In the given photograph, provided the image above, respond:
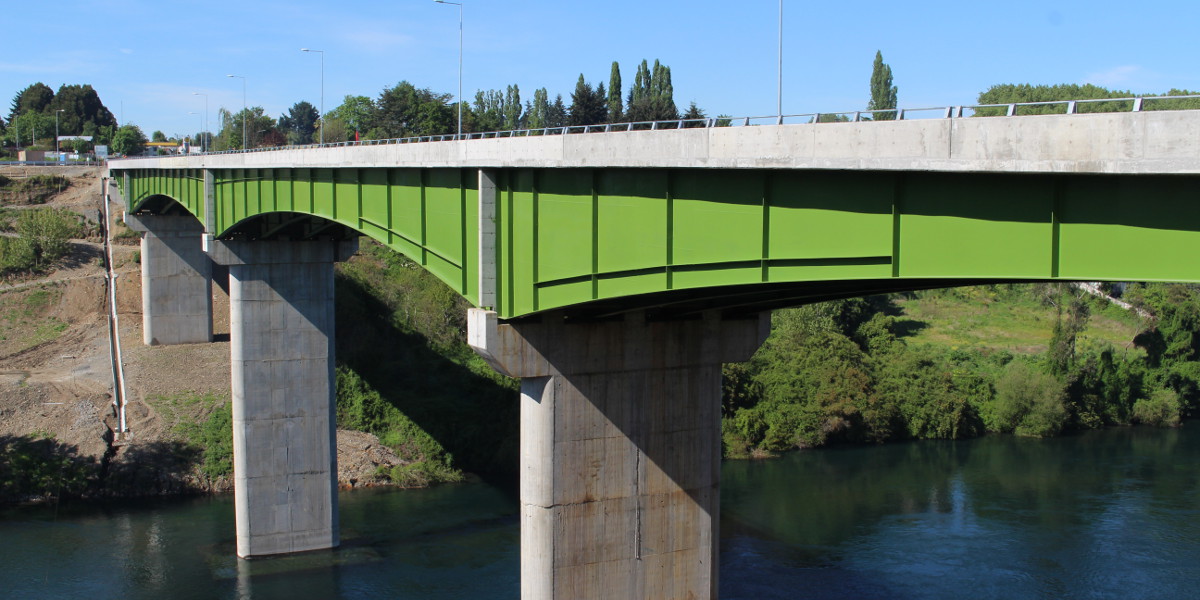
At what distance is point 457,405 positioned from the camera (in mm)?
48156

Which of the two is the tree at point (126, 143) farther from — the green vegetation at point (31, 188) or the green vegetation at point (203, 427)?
the green vegetation at point (203, 427)

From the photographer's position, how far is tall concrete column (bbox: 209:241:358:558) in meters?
35.2

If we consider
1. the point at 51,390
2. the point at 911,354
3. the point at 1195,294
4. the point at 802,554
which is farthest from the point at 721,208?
the point at 1195,294

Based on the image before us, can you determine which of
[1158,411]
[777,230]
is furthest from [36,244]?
[1158,411]

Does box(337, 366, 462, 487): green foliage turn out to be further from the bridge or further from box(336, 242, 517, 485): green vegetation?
the bridge

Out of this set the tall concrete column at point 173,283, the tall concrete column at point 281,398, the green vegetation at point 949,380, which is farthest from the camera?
the tall concrete column at point 173,283

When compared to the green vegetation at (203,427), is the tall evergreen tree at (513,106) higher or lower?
higher

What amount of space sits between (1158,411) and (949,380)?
34.7 ft

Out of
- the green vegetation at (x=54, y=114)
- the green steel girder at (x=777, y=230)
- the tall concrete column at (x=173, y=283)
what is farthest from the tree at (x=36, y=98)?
the green steel girder at (x=777, y=230)

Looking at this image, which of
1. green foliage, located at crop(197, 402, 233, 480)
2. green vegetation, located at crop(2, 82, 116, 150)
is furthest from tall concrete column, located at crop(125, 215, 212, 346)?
green vegetation, located at crop(2, 82, 116, 150)

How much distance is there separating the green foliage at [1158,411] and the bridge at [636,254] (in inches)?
1545

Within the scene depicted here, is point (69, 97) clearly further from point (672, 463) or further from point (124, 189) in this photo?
point (672, 463)

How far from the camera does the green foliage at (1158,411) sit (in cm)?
5494

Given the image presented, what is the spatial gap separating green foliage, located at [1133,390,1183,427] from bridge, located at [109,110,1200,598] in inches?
1545
